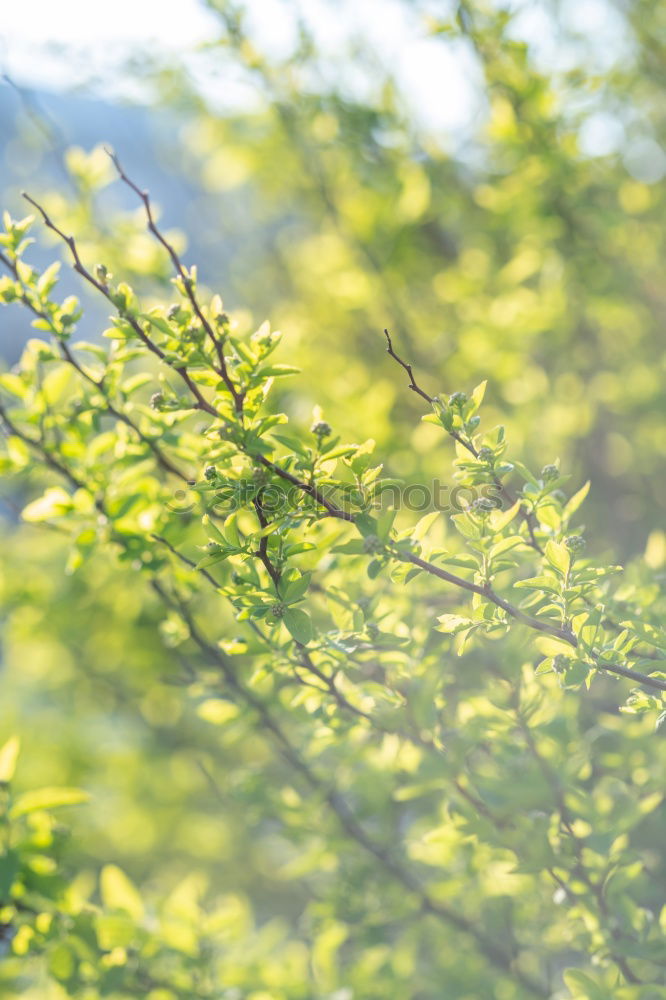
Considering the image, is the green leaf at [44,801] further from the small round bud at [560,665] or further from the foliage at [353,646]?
the small round bud at [560,665]

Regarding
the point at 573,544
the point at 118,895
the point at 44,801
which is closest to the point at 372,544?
the point at 573,544

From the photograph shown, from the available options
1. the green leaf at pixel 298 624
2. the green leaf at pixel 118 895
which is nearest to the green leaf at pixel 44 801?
the green leaf at pixel 118 895

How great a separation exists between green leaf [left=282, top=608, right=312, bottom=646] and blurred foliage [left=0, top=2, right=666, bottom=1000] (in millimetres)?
52

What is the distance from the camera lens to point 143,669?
236cm

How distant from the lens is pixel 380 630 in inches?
45.3

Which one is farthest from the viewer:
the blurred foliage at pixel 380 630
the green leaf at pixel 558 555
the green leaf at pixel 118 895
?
the green leaf at pixel 118 895

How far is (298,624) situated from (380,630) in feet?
0.56

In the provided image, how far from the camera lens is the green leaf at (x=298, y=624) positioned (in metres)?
1.02

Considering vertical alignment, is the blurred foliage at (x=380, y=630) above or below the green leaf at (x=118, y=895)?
above

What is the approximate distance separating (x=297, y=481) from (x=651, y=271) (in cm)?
207

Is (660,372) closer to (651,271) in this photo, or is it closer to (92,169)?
(651,271)

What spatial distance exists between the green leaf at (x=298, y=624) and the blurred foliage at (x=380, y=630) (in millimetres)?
52

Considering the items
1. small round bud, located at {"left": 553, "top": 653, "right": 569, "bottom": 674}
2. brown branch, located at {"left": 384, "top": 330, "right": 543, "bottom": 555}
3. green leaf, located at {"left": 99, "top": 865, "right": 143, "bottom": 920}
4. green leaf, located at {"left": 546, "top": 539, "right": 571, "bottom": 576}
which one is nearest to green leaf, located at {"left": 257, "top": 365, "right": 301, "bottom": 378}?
brown branch, located at {"left": 384, "top": 330, "right": 543, "bottom": 555}

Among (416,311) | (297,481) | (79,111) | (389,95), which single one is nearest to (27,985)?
(297,481)
